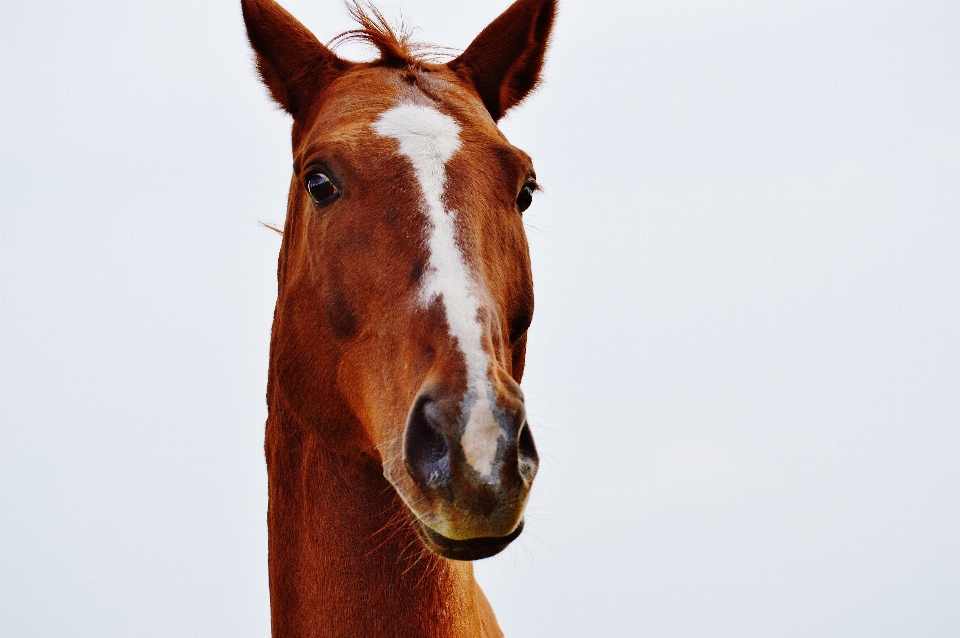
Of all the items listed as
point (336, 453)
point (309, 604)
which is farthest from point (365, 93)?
point (309, 604)

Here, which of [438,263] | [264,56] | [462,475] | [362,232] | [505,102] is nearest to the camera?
[462,475]

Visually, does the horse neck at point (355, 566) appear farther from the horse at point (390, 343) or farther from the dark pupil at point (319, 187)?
the dark pupil at point (319, 187)

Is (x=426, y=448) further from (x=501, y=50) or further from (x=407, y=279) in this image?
(x=501, y=50)

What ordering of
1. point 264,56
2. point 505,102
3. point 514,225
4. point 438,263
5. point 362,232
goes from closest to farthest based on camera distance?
1. point 438,263
2. point 362,232
3. point 514,225
4. point 264,56
5. point 505,102

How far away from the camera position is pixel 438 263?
311 cm

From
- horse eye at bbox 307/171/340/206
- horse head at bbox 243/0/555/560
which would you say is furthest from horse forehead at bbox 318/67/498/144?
horse eye at bbox 307/171/340/206

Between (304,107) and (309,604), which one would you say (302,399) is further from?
(304,107)

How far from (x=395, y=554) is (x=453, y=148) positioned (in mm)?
1694

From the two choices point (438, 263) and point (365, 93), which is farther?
point (365, 93)

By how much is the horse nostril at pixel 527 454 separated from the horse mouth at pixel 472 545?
0.18 m

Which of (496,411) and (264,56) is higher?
(264,56)

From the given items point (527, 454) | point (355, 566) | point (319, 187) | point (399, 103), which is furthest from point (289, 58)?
point (527, 454)

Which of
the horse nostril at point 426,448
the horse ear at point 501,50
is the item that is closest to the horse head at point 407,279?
the horse nostril at point 426,448

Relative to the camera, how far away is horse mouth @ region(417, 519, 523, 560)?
265cm
